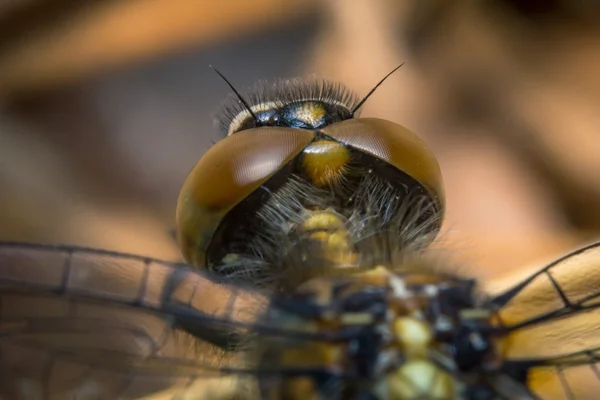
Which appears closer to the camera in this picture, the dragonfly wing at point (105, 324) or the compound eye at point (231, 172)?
Answer: the dragonfly wing at point (105, 324)

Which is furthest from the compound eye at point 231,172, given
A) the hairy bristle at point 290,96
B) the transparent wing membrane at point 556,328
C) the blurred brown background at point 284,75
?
the blurred brown background at point 284,75

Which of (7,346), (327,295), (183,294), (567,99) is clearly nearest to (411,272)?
(327,295)

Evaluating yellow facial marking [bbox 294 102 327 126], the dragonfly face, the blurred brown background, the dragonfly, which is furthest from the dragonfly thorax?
the blurred brown background

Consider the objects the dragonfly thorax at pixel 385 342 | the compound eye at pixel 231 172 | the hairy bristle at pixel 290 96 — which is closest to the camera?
the dragonfly thorax at pixel 385 342

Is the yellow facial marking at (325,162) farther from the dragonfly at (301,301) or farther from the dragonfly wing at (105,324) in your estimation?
the dragonfly wing at (105,324)

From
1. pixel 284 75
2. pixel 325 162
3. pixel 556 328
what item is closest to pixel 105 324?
pixel 325 162
